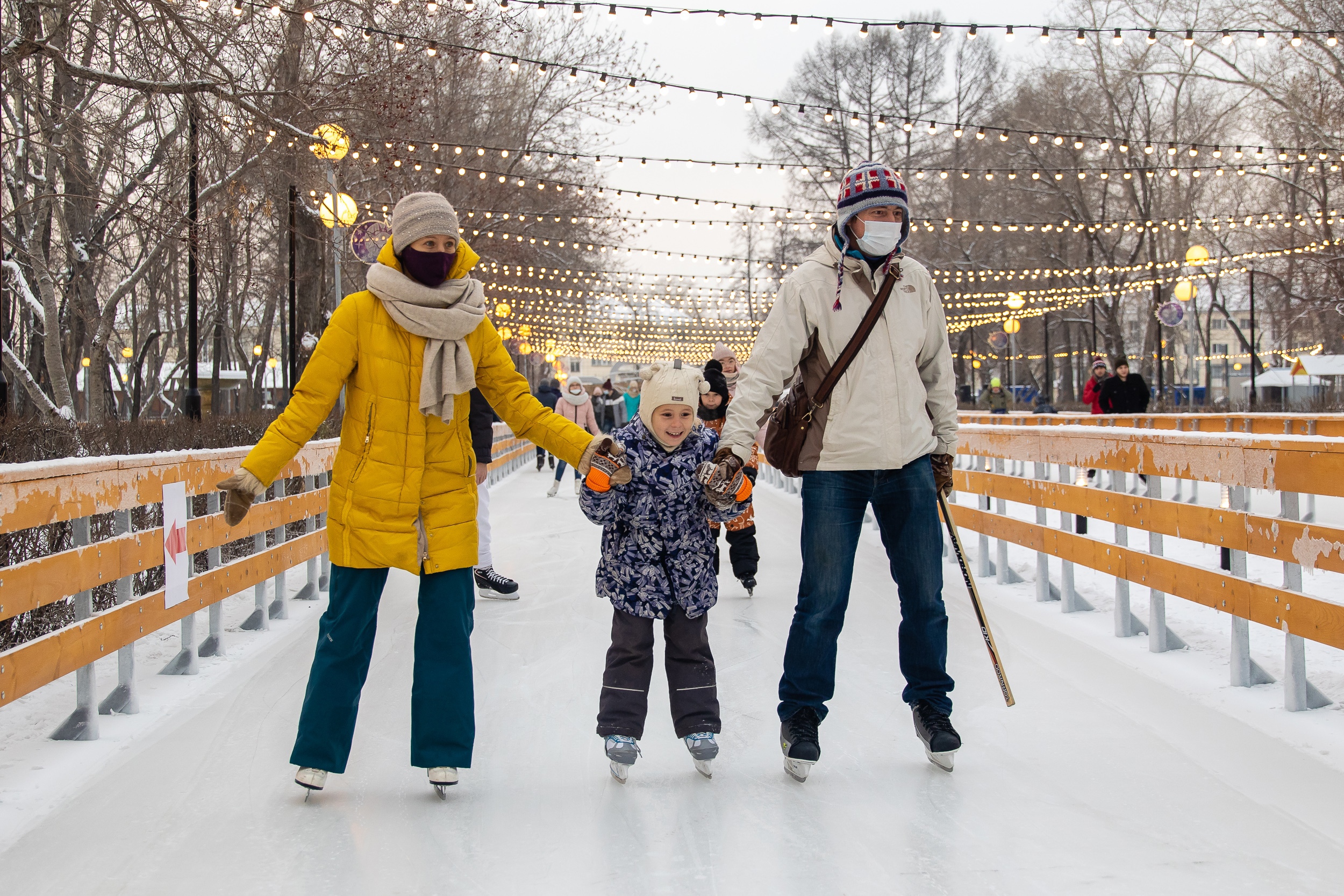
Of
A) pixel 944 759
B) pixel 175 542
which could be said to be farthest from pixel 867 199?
pixel 175 542

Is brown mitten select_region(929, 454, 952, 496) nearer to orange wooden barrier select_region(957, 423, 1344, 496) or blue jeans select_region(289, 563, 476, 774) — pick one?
orange wooden barrier select_region(957, 423, 1344, 496)

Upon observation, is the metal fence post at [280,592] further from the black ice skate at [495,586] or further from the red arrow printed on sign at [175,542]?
the red arrow printed on sign at [175,542]

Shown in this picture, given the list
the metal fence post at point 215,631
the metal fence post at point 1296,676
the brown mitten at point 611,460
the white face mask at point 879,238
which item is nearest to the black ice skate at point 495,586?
the metal fence post at point 215,631

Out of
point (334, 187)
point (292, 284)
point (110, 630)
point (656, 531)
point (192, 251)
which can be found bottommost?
point (110, 630)

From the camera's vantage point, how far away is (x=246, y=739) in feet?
14.1

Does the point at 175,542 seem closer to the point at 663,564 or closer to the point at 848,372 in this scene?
the point at 663,564

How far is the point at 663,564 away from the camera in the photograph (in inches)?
154

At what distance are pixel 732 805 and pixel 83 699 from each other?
92.9 inches

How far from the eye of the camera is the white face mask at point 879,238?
152 inches

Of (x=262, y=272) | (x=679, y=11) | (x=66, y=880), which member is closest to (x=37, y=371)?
(x=262, y=272)

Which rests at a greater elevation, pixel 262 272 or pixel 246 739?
pixel 262 272

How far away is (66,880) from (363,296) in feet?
5.66

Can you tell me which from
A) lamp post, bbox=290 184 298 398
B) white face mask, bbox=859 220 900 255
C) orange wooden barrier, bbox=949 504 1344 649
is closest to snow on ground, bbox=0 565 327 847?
white face mask, bbox=859 220 900 255

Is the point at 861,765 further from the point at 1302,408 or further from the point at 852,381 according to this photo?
the point at 1302,408
